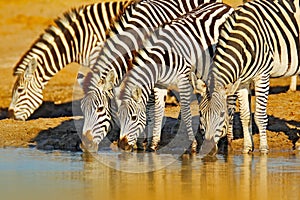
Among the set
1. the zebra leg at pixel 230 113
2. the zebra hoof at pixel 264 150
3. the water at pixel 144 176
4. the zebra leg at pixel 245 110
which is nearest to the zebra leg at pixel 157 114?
the water at pixel 144 176

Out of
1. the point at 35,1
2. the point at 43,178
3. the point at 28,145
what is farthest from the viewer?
the point at 35,1

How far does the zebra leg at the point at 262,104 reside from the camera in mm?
11828

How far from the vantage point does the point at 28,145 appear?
12914 mm

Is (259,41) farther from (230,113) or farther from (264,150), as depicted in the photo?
(264,150)

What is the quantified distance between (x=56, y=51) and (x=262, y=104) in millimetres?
3159

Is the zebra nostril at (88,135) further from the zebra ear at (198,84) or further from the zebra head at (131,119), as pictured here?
the zebra ear at (198,84)

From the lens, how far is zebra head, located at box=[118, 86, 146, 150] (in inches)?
452

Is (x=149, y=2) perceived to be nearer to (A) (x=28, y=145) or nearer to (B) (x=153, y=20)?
(B) (x=153, y=20)

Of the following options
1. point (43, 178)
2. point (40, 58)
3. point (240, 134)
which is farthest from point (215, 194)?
point (40, 58)

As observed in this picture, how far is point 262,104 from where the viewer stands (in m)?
11.9

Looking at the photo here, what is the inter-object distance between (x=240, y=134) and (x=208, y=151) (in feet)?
5.71

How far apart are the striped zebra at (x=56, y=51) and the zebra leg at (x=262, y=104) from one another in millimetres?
2687

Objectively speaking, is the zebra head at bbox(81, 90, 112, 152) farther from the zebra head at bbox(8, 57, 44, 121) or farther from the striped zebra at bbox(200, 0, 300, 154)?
the zebra head at bbox(8, 57, 44, 121)

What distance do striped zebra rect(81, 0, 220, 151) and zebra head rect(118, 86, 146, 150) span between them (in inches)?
19.3
